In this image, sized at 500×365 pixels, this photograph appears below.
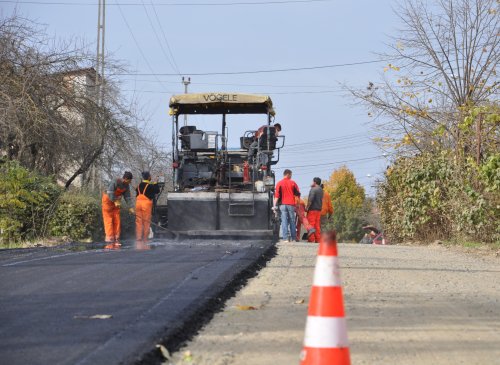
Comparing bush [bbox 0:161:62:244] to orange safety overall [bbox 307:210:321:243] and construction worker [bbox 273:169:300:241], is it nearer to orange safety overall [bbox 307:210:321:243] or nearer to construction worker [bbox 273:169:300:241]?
construction worker [bbox 273:169:300:241]

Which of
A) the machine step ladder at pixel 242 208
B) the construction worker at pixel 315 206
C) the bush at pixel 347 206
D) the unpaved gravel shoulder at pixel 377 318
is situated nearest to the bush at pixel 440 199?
the construction worker at pixel 315 206

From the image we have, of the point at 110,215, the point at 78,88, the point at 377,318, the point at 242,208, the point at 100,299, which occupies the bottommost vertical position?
the point at 377,318

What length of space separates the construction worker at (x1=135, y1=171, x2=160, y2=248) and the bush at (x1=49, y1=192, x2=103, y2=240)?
2556 mm

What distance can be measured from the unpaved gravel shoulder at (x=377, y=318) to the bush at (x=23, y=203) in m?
8.63

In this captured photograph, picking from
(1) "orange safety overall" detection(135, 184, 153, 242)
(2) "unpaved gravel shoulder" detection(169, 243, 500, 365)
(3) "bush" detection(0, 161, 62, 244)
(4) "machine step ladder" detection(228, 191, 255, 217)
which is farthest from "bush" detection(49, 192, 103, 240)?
(2) "unpaved gravel shoulder" detection(169, 243, 500, 365)

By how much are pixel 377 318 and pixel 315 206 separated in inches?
585

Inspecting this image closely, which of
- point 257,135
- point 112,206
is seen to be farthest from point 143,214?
point 257,135

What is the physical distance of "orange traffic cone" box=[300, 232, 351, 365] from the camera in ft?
15.2

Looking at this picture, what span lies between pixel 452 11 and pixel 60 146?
1176 cm

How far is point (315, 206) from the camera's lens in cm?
2283

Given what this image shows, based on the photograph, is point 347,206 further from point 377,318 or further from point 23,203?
point 377,318

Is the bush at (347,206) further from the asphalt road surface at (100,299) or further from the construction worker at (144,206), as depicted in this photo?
the asphalt road surface at (100,299)

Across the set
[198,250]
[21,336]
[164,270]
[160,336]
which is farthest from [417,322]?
[198,250]

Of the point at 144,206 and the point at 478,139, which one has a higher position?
the point at 478,139
